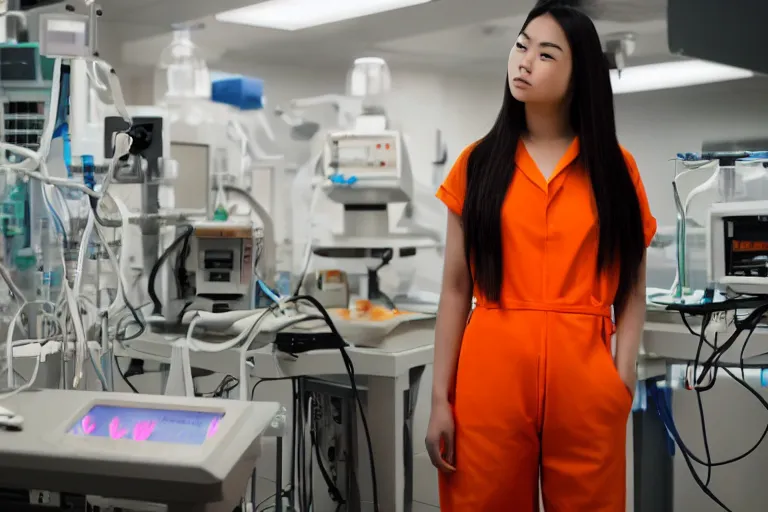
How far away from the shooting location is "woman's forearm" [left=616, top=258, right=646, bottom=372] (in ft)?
4.50

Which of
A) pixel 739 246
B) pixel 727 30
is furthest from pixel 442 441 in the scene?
pixel 727 30

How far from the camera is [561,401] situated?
1.30m

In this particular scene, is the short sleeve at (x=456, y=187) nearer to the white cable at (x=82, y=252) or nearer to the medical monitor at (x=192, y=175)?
the white cable at (x=82, y=252)

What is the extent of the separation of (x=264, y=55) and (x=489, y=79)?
0.92 metres

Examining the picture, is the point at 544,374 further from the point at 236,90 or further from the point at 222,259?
the point at 236,90

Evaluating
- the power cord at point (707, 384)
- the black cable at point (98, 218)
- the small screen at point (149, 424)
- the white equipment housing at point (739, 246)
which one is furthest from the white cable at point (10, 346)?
the white equipment housing at point (739, 246)

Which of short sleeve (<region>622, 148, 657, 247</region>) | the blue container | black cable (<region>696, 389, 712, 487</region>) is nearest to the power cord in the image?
black cable (<region>696, 389, 712, 487</region>)

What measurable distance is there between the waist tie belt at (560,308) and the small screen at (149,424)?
53 cm

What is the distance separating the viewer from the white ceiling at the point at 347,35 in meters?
2.66

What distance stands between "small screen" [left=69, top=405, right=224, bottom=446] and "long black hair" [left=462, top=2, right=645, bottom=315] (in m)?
0.55

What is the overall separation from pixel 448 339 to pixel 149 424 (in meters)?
0.57

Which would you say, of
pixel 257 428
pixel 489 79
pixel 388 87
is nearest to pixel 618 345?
pixel 257 428

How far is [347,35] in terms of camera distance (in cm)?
290

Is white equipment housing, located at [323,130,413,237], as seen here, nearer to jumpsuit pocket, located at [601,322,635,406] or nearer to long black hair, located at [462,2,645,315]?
long black hair, located at [462,2,645,315]
